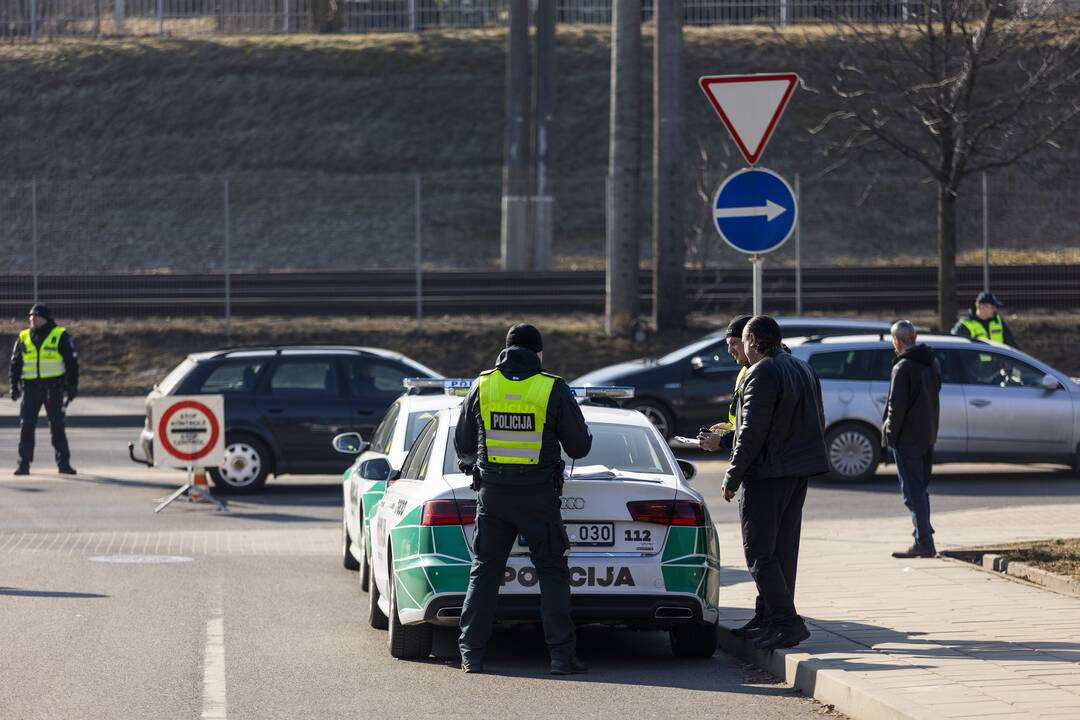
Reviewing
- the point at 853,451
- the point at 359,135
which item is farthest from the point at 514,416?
the point at 359,135

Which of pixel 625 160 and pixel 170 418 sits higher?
pixel 625 160

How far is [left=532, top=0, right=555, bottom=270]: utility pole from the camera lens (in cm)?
3412

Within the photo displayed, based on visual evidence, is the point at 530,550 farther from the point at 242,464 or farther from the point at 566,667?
the point at 242,464

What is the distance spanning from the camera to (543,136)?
115 feet

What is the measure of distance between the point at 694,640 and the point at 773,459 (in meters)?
1.11

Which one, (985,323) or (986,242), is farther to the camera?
(986,242)

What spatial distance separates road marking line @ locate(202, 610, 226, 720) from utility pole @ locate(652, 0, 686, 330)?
678 inches

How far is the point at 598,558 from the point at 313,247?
3080cm

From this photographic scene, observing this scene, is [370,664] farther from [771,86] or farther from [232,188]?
[232,188]

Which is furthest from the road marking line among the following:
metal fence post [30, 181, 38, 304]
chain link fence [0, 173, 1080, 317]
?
metal fence post [30, 181, 38, 304]

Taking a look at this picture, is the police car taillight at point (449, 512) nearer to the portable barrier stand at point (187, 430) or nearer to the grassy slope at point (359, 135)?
the portable barrier stand at point (187, 430)

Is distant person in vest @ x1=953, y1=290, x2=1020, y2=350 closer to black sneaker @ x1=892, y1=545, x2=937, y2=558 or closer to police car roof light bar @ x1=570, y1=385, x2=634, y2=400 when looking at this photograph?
black sneaker @ x1=892, y1=545, x2=937, y2=558

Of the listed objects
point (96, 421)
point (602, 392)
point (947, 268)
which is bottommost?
point (96, 421)

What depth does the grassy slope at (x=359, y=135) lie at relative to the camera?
1545 inches
